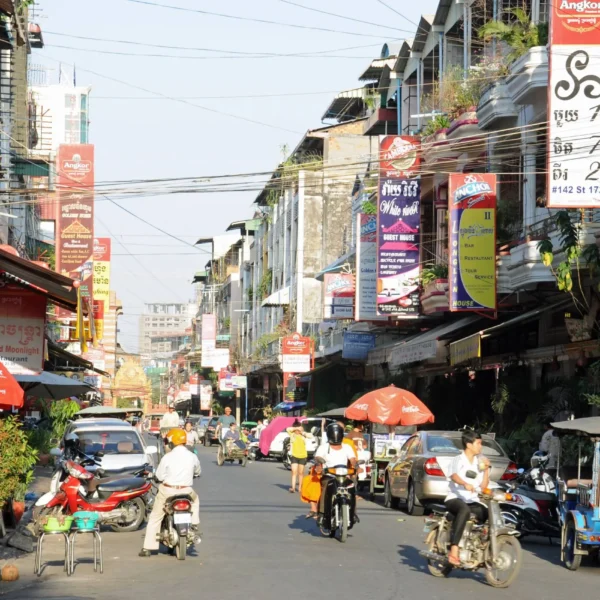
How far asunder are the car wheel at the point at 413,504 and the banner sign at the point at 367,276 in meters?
15.9

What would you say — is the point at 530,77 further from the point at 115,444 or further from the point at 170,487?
the point at 170,487

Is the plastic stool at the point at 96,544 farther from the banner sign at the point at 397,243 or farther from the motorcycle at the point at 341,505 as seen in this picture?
the banner sign at the point at 397,243

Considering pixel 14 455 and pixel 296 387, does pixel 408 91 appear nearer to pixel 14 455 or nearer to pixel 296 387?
pixel 296 387

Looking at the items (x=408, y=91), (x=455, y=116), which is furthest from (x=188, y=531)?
(x=408, y=91)

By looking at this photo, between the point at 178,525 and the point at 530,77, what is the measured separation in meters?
12.7

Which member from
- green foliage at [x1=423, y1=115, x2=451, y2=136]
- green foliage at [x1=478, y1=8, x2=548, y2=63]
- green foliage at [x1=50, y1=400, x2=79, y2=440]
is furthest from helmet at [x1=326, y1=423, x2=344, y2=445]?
green foliage at [x1=50, y1=400, x2=79, y2=440]

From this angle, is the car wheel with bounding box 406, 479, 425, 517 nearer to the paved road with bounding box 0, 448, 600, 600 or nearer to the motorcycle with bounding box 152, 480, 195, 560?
the paved road with bounding box 0, 448, 600, 600

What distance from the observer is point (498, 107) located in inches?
1005

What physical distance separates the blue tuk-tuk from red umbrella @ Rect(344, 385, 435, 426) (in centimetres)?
1269

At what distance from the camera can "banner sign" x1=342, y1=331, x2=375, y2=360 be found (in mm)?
42938

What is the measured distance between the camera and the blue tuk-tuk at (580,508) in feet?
42.7

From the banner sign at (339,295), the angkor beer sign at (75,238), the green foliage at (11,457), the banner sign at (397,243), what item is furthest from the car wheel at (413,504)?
the angkor beer sign at (75,238)

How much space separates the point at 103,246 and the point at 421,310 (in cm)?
5461

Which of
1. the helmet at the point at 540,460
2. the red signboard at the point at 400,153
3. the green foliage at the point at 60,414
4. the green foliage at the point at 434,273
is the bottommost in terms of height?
the green foliage at the point at 60,414
